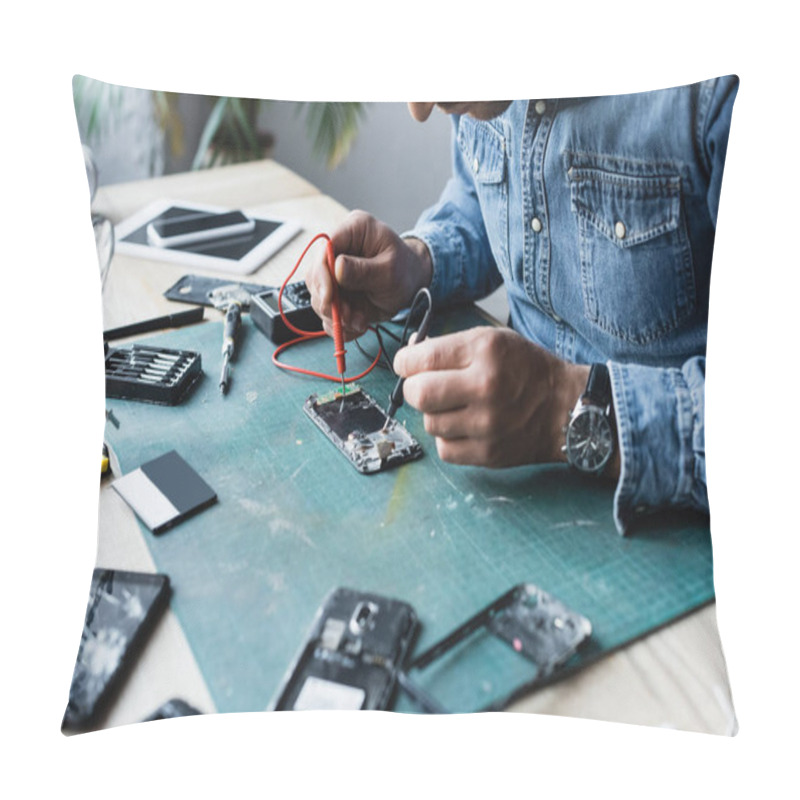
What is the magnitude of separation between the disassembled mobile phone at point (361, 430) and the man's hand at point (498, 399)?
46 millimetres

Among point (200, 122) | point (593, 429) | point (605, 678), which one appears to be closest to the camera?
point (605, 678)

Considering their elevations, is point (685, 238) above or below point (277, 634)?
above

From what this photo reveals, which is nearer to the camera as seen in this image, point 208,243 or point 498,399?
A: point 498,399

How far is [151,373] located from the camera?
1063 mm

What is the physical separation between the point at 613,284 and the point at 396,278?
26 cm

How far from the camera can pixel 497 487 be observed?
38.2 inches

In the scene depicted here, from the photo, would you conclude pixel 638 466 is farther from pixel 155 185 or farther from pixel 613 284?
pixel 155 185

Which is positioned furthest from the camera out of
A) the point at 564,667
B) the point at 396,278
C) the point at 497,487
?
the point at 396,278

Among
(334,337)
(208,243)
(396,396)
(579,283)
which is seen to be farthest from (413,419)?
(208,243)

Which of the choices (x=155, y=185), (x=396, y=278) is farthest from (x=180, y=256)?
(x=396, y=278)

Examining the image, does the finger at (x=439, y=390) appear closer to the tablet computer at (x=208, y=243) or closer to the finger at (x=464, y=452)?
the finger at (x=464, y=452)

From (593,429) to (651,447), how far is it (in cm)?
7

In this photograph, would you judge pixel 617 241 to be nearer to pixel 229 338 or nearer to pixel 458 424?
pixel 458 424

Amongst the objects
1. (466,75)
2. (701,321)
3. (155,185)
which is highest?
(466,75)
